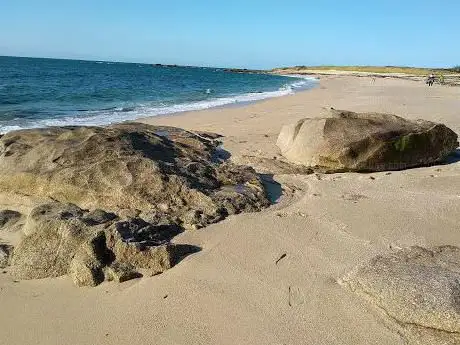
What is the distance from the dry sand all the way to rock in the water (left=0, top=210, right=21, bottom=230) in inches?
40.8

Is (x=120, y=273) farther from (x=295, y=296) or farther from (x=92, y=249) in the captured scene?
(x=295, y=296)

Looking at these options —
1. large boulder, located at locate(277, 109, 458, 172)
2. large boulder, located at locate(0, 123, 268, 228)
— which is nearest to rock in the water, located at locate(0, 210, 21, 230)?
large boulder, located at locate(0, 123, 268, 228)

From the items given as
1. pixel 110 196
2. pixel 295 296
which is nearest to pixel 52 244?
pixel 110 196

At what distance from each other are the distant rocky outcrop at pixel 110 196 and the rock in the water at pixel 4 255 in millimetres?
129

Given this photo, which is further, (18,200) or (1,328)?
(18,200)

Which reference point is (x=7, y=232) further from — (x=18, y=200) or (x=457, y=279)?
(x=457, y=279)

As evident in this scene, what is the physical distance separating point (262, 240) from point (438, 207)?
208 centimetres

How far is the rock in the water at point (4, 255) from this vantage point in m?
3.97

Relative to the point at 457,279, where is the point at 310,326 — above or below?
below

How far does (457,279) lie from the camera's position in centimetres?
318

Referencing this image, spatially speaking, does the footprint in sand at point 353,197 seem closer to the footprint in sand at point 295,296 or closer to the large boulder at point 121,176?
the large boulder at point 121,176

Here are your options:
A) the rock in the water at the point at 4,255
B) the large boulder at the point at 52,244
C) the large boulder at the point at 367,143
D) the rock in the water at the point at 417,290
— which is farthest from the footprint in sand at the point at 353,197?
the rock in the water at the point at 4,255

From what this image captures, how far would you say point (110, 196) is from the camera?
15.6ft

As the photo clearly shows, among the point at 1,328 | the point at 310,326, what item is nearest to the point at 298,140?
the point at 310,326
